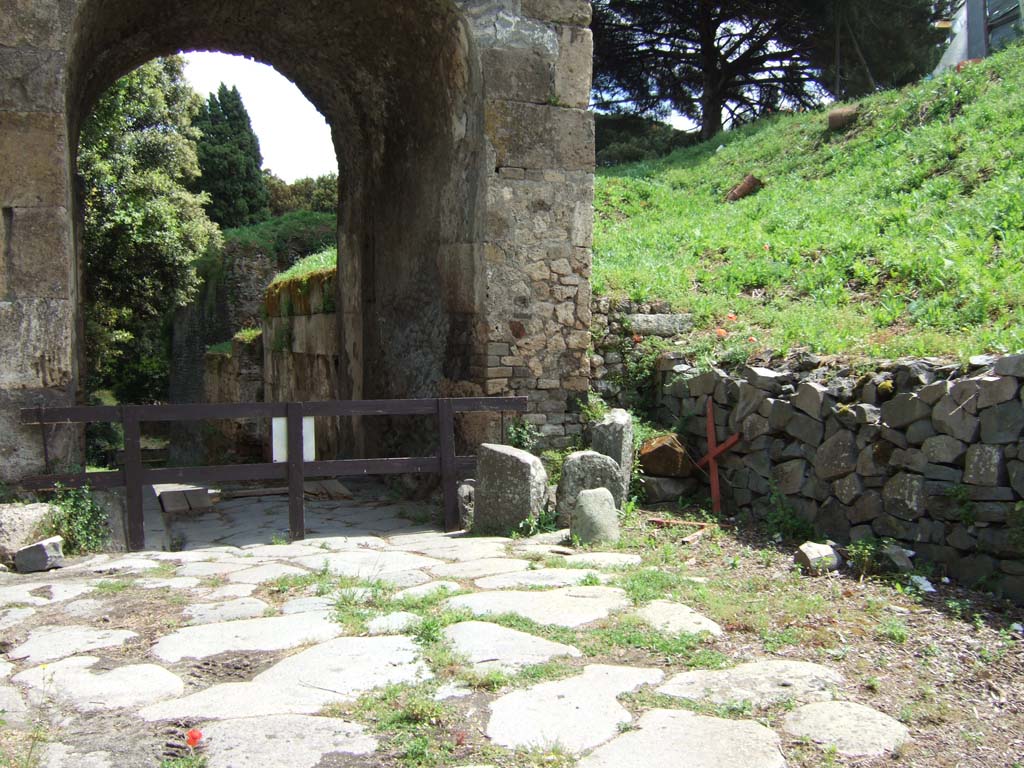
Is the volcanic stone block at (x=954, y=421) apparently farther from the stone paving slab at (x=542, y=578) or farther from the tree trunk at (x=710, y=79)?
the tree trunk at (x=710, y=79)

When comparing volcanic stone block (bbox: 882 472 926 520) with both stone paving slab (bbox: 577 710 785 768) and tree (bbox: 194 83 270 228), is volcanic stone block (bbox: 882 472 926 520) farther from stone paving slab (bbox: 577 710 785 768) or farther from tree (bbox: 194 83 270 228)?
tree (bbox: 194 83 270 228)

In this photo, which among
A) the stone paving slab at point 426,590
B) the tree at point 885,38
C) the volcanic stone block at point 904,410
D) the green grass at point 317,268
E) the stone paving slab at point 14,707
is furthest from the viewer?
the tree at point 885,38

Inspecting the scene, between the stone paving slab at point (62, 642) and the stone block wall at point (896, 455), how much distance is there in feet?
12.6

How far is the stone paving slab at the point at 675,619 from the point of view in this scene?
383 centimetres

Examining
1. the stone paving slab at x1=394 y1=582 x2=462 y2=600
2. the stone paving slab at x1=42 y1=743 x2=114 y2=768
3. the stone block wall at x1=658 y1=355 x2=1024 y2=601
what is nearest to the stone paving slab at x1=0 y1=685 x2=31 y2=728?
the stone paving slab at x1=42 y1=743 x2=114 y2=768

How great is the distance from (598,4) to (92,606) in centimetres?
1941

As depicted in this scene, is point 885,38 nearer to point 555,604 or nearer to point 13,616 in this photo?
point 555,604

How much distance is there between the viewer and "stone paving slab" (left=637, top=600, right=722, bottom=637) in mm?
3831

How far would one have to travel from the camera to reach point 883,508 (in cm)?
512

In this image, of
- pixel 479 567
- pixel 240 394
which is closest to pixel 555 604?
pixel 479 567

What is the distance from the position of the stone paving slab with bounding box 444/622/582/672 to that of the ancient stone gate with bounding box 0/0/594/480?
3361 millimetres

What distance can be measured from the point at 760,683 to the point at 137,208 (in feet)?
40.3

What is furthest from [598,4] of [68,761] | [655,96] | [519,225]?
[68,761]

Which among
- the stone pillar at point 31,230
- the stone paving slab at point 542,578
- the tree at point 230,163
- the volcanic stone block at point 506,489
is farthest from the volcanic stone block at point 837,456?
the tree at point 230,163
